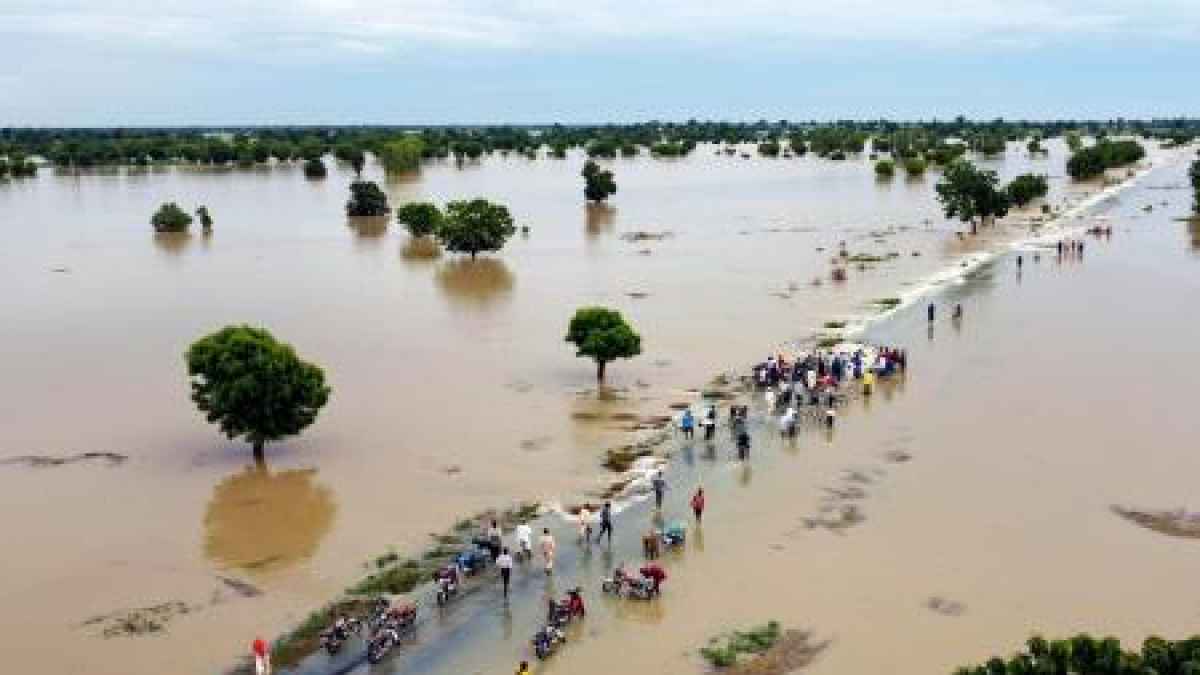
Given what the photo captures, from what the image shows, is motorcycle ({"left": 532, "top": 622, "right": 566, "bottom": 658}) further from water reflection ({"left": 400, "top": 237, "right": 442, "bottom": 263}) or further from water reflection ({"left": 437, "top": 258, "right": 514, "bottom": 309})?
water reflection ({"left": 400, "top": 237, "right": 442, "bottom": 263})

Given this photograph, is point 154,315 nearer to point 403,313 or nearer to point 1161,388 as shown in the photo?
point 403,313

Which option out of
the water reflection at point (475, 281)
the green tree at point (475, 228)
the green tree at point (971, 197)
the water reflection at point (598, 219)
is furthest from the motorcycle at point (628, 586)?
the green tree at point (971, 197)

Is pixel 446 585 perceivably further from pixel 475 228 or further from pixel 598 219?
pixel 598 219

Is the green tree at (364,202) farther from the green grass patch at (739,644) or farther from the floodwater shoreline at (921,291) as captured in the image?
the green grass patch at (739,644)

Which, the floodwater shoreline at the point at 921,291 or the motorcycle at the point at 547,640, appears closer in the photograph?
the motorcycle at the point at 547,640

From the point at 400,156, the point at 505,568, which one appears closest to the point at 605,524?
the point at 505,568

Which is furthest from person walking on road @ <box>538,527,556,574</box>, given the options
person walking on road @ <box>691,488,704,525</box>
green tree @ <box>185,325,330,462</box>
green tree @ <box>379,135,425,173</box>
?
green tree @ <box>379,135,425,173</box>

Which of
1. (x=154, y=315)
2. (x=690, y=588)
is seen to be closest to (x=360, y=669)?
(x=690, y=588)
